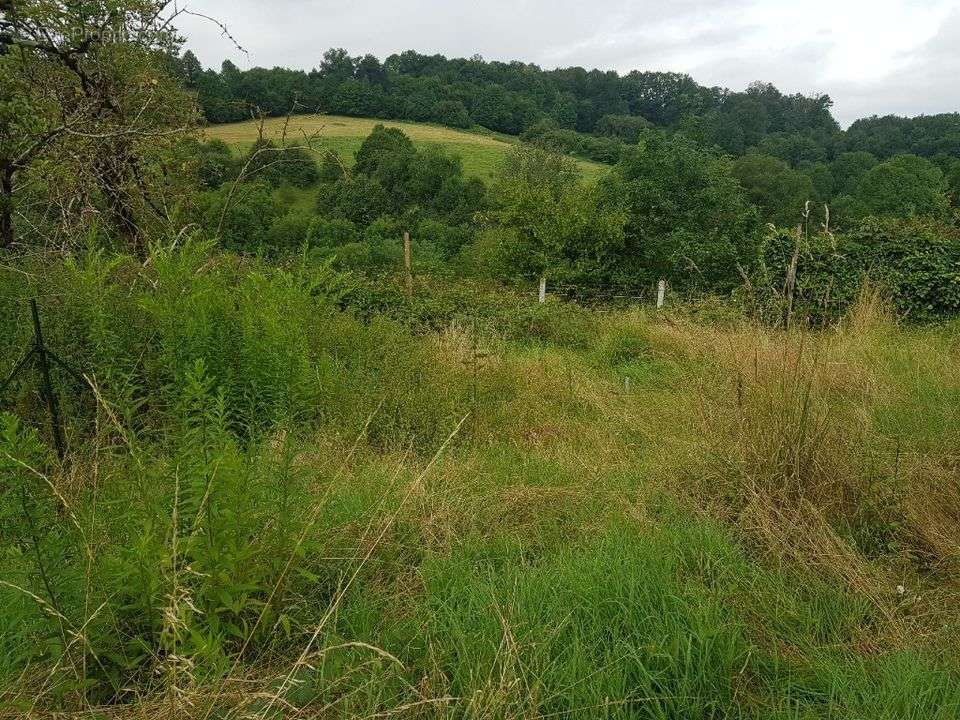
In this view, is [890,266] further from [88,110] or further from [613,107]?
[613,107]

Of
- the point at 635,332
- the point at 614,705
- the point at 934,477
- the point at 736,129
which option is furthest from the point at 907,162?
the point at 614,705

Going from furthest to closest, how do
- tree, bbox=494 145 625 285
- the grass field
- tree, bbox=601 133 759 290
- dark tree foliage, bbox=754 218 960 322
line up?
tree, bbox=601 133 759 290 → tree, bbox=494 145 625 285 → dark tree foliage, bbox=754 218 960 322 → the grass field

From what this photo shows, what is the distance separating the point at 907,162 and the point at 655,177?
2690cm

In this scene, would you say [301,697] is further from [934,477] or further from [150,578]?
[934,477]

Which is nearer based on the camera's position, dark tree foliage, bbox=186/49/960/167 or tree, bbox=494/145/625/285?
tree, bbox=494/145/625/285

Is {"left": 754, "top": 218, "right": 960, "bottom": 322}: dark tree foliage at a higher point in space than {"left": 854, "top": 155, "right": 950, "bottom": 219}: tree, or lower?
lower

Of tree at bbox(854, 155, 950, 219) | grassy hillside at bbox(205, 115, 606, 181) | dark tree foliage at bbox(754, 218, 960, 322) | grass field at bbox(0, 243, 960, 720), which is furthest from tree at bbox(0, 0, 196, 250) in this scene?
grassy hillside at bbox(205, 115, 606, 181)

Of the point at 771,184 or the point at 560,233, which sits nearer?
the point at 560,233

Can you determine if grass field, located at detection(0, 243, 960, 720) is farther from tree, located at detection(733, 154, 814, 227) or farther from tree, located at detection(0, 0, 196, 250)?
tree, located at detection(733, 154, 814, 227)

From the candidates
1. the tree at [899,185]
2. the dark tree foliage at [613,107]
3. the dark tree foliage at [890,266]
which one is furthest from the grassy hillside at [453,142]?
the dark tree foliage at [890,266]

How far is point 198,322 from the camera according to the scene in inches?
156

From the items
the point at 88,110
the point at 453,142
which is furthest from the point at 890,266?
the point at 453,142

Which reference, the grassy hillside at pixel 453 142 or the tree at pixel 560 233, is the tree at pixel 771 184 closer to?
the grassy hillside at pixel 453 142

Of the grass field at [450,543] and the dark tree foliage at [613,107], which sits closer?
the grass field at [450,543]
